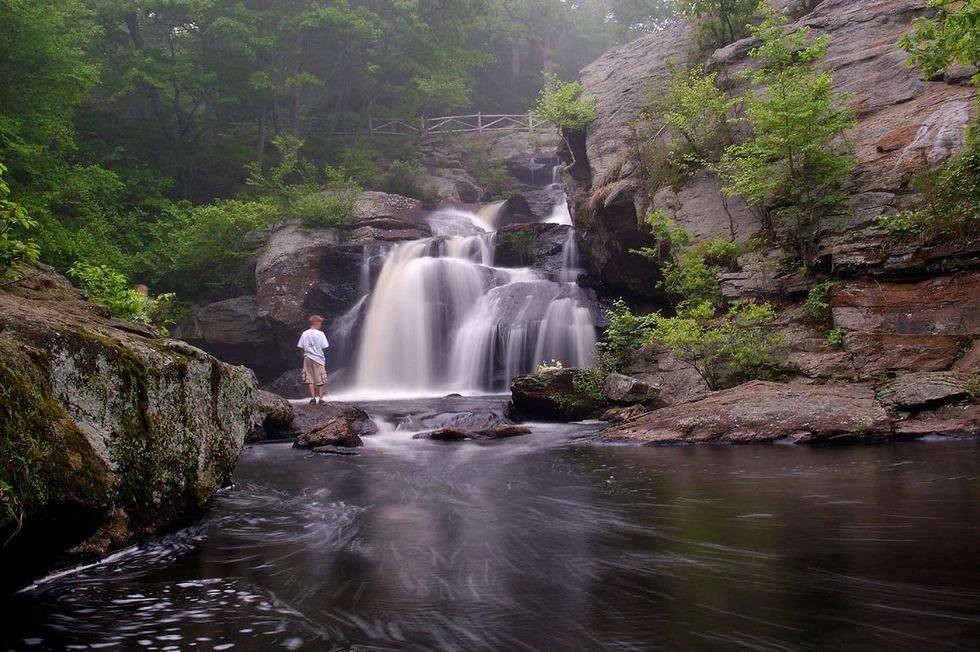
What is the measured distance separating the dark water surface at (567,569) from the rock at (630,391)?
4.89 metres

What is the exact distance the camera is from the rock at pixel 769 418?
9188 mm

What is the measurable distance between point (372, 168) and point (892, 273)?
2395cm

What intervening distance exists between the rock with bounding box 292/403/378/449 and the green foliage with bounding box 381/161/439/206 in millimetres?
17264

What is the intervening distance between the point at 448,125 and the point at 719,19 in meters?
21.4

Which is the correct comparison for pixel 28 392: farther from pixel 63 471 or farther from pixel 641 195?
pixel 641 195

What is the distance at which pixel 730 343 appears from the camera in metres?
11.6

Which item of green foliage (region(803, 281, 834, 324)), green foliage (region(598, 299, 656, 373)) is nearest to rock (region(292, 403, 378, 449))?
green foliage (region(598, 299, 656, 373))

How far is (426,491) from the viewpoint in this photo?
745 centimetres

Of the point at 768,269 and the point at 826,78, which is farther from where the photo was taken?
the point at 768,269

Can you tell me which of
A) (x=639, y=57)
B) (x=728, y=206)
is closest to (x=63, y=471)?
(x=728, y=206)

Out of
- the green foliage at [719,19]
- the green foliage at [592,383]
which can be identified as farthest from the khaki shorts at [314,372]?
the green foliage at [719,19]

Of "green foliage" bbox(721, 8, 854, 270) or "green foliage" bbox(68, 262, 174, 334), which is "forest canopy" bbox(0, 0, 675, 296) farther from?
"green foliage" bbox(721, 8, 854, 270)

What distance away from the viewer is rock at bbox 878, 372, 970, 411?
9.19 meters

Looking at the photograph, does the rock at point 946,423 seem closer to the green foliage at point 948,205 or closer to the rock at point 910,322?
the rock at point 910,322
